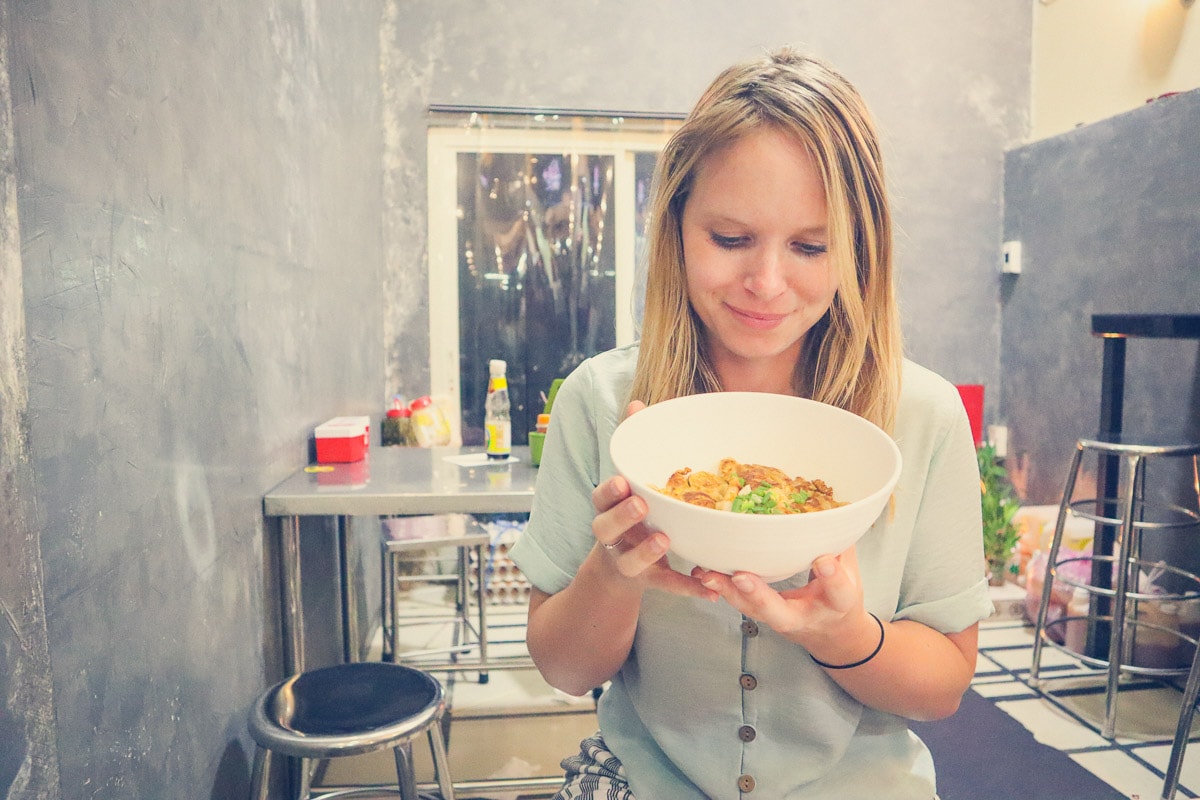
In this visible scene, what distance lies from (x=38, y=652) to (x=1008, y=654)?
10.1 ft

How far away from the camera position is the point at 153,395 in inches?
50.9

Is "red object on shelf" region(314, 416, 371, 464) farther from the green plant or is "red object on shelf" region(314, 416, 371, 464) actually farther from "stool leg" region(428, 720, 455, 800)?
the green plant

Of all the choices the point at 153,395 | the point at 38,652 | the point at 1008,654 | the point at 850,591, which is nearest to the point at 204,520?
the point at 153,395

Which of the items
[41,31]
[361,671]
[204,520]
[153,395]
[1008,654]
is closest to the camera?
[41,31]

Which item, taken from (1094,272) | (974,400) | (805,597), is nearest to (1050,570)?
(974,400)

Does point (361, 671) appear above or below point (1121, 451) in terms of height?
below

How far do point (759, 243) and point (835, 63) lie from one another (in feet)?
11.6

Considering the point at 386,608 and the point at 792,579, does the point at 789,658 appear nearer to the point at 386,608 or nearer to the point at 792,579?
the point at 792,579

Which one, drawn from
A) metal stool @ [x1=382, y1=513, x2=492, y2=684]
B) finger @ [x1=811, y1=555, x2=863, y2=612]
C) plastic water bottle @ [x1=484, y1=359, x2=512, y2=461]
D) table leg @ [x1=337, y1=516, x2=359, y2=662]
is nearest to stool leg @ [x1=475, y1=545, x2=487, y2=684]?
metal stool @ [x1=382, y1=513, x2=492, y2=684]

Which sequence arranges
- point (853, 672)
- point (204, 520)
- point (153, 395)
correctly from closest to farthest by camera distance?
point (853, 672) < point (153, 395) < point (204, 520)

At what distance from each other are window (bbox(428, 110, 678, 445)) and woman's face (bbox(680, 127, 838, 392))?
2989mm

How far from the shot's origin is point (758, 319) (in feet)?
2.97

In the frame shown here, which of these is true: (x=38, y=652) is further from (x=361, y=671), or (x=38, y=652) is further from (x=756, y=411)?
(x=756, y=411)

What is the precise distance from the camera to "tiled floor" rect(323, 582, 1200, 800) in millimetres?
2299
